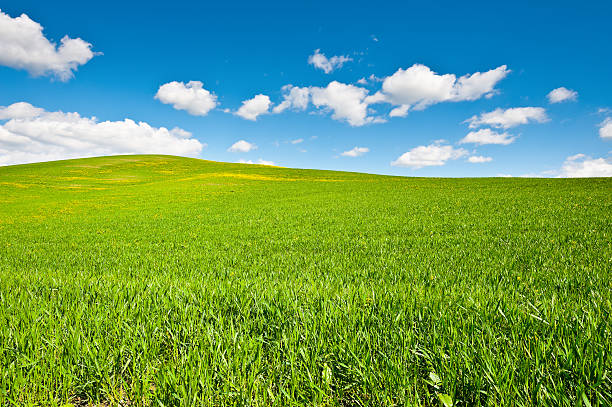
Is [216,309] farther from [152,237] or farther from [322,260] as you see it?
[152,237]

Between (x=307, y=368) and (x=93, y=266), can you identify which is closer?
(x=307, y=368)

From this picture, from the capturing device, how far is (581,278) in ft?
15.4

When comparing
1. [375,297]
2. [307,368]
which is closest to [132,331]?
[307,368]

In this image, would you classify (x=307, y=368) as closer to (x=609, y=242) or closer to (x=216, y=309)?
(x=216, y=309)

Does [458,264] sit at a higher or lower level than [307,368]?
lower

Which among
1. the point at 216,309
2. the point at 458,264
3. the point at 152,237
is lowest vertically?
the point at 152,237

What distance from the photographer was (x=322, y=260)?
745 centimetres

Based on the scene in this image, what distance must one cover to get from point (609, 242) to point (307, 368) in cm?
1089

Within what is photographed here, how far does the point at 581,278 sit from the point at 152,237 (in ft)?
48.3

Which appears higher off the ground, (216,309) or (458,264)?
(216,309)

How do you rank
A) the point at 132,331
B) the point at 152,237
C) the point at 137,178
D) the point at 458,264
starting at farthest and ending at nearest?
the point at 137,178 < the point at 152,237 < the point at 458,264 < the point at 132,331

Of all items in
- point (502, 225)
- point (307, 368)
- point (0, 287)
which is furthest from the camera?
point (502, 225)

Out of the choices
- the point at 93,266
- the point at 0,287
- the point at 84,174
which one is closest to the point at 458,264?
the point at 0,287

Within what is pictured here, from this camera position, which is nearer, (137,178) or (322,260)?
(322,260)
